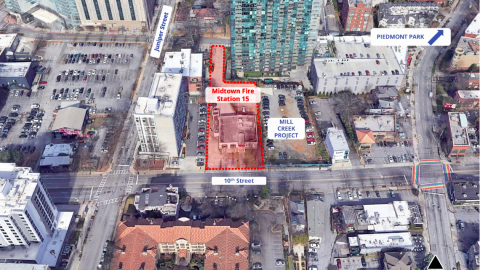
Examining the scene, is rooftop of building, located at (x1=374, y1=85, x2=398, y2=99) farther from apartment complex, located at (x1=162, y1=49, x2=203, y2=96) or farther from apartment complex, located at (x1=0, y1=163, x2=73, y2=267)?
apartment complex, located at (x1=0, y1=163, x2=73, y2=267)

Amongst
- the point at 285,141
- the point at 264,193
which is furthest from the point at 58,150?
the point at 285,141

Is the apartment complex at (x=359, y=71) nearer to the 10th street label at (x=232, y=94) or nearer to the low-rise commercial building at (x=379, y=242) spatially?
the 10th street label at (x=232, y=94)

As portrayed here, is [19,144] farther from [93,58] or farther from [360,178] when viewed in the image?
[360,178]

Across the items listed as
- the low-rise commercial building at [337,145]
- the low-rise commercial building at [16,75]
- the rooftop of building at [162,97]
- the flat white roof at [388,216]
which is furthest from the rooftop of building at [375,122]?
the low-rise commercial building at [16,75]

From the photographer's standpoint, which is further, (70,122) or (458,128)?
(70,122)

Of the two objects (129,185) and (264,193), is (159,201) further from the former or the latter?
(264,193)

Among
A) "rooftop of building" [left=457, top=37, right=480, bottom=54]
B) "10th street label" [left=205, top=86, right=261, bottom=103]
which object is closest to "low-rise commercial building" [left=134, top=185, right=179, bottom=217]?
"10th street label" [left=205, top=86, right=261, bottom=103]
